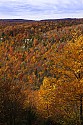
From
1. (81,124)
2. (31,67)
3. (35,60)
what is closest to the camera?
(81,124)

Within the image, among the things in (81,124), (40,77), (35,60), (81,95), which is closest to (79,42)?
(81,95)

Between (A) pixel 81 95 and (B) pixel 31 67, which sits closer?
(A) pixel 81 95

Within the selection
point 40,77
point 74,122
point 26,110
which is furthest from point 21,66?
point 74,122

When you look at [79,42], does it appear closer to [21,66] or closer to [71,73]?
[71,73]

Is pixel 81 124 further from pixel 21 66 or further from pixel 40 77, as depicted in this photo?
pixel 21 66

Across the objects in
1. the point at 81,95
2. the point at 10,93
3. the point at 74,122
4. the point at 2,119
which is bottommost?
the point at 2,119

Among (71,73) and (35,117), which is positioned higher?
(71,73)

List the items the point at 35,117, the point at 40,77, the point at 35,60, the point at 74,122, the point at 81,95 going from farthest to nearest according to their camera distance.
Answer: the point at 35,60 < the point at 40,77 < the point at 35,117 < the point at 74,122 < the point at 81,95

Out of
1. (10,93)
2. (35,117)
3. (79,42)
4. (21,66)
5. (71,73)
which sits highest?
(79,42)

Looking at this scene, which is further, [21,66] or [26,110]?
[21,66]
